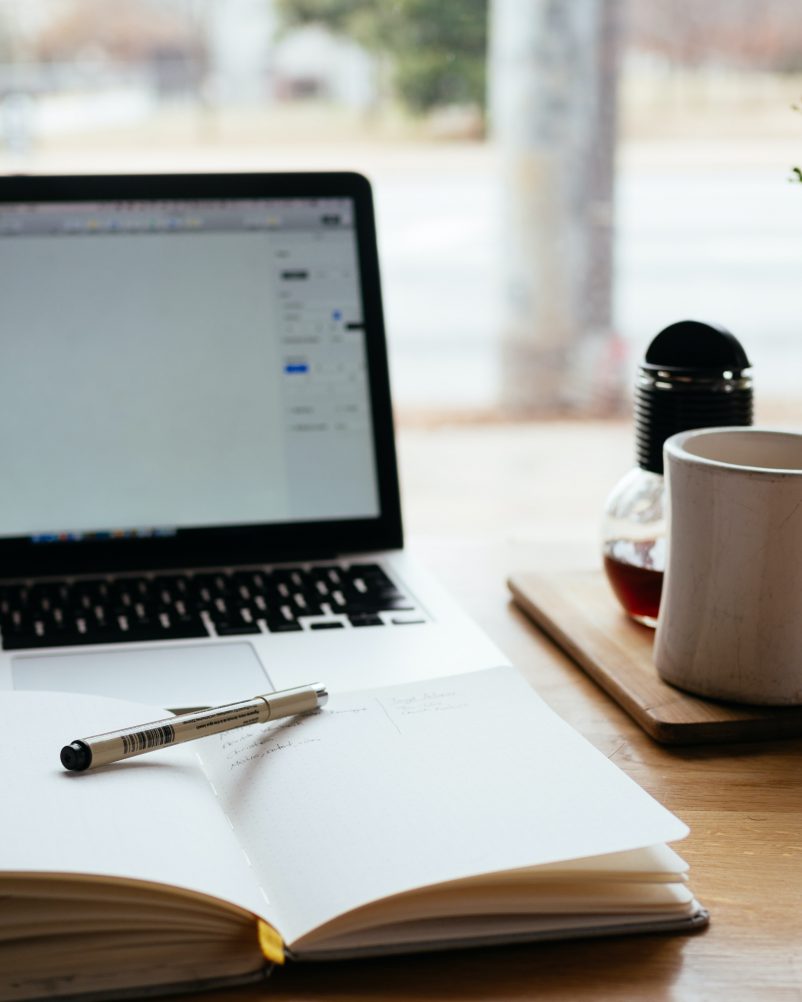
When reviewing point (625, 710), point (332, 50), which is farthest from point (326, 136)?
point (625, 710)

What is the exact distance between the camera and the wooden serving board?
0.67m

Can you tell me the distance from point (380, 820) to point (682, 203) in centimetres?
427

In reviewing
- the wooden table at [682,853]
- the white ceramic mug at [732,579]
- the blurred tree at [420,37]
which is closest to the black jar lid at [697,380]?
the white ceramic mug at [732,579]

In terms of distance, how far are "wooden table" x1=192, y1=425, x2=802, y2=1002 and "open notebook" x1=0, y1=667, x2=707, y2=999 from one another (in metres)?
0.01

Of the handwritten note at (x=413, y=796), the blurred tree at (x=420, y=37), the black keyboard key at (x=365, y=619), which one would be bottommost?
the black keyboard key at (x=365, y=619)

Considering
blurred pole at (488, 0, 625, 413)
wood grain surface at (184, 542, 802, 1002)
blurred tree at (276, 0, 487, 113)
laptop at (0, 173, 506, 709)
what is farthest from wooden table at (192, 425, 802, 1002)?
blurred tree at (276, 0, 487, 113)

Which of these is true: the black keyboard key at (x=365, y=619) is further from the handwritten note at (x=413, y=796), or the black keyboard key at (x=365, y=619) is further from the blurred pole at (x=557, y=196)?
the blurred pole at (x=557, y=196)

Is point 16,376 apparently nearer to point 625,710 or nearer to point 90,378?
point 90,378

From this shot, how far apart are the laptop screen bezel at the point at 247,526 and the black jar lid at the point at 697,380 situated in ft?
0.78

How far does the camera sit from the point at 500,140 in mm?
3982

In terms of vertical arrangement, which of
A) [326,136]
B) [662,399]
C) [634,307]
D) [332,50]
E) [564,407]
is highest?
[332,50]

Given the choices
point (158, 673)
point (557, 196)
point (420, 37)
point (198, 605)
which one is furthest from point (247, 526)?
point (420, 37)

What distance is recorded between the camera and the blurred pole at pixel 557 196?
3.80 m

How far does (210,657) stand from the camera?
2.49ft
